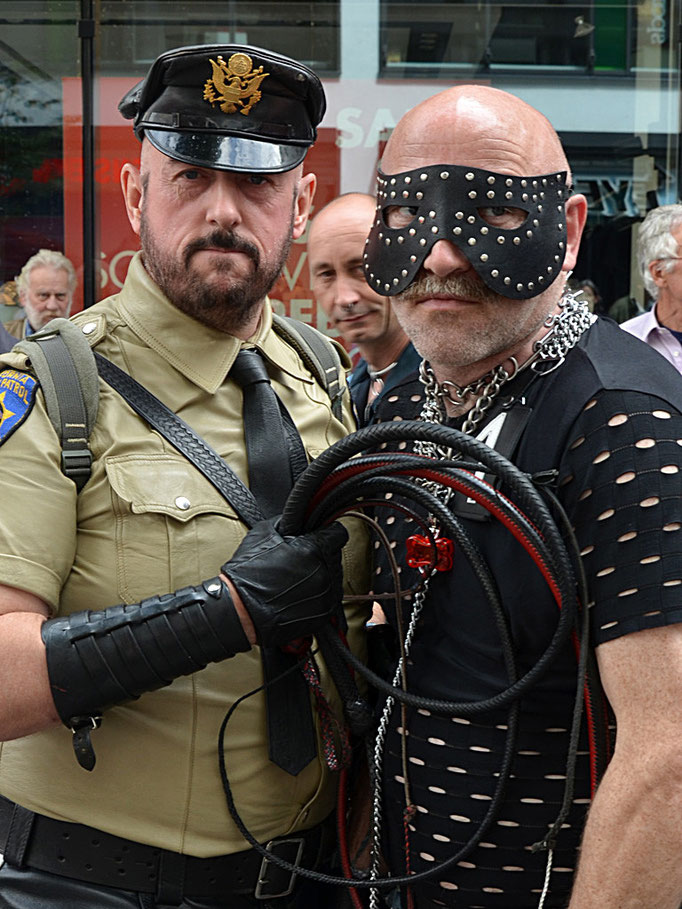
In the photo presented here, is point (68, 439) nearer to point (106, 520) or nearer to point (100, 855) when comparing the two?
point (106, 520)

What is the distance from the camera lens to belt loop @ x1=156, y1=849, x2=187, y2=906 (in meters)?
1.81

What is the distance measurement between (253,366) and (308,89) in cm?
55

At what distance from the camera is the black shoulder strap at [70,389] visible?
1780mm

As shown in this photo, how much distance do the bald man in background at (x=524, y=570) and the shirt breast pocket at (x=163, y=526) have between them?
310mm

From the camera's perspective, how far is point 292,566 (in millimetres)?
1713

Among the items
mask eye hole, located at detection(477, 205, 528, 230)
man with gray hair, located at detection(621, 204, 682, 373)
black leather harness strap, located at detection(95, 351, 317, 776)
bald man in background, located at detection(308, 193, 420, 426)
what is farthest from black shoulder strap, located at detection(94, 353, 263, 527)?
man with gray hair, located at detection(621, 204, 682, 373)

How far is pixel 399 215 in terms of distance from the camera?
6.00 feet

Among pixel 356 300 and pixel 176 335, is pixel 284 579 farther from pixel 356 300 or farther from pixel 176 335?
pixel 356 300

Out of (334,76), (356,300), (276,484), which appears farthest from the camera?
(334,76)

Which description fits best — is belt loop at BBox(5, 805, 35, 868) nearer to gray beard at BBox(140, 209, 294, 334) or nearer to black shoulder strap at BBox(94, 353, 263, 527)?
black shoulder strap at BBox(94, 353, 263, 527)

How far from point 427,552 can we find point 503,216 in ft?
1.81

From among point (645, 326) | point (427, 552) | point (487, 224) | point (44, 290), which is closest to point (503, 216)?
point (487, 224)

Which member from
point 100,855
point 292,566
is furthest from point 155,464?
point 100,855

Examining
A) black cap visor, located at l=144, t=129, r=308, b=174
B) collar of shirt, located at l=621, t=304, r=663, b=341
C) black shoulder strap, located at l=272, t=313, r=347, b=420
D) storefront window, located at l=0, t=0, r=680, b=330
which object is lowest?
collar of shirt, located at l=621, t=304, r=663, b=341
